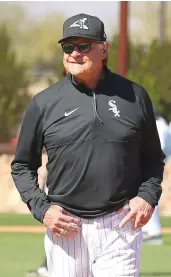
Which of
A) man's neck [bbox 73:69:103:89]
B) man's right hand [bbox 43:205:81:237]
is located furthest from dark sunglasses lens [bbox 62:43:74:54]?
man's right hand [bbox 43:205:81:237]

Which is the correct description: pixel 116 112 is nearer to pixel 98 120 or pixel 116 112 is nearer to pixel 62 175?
pixel 98 120

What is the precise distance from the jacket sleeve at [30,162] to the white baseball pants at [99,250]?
17 centimetres

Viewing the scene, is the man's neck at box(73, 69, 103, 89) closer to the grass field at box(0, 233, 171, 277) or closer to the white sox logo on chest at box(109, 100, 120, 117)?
the white sox logo on chest at box(109, 100, 120, 117)

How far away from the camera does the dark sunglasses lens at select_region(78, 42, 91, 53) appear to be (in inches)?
198

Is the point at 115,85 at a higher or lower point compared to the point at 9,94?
higher

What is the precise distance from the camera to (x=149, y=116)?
518 cm

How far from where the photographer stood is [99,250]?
5066mm

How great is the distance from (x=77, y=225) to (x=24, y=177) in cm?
39

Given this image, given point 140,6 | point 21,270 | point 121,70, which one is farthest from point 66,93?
point 140,6

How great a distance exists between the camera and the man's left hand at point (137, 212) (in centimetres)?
504

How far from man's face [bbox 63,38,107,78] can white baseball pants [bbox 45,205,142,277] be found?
2.46 ft

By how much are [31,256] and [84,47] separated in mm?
6167

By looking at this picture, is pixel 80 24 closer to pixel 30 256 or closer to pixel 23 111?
pixel 30 256

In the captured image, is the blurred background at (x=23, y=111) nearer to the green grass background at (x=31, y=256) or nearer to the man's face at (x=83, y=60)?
the green grass background at (x=31, y=256)
